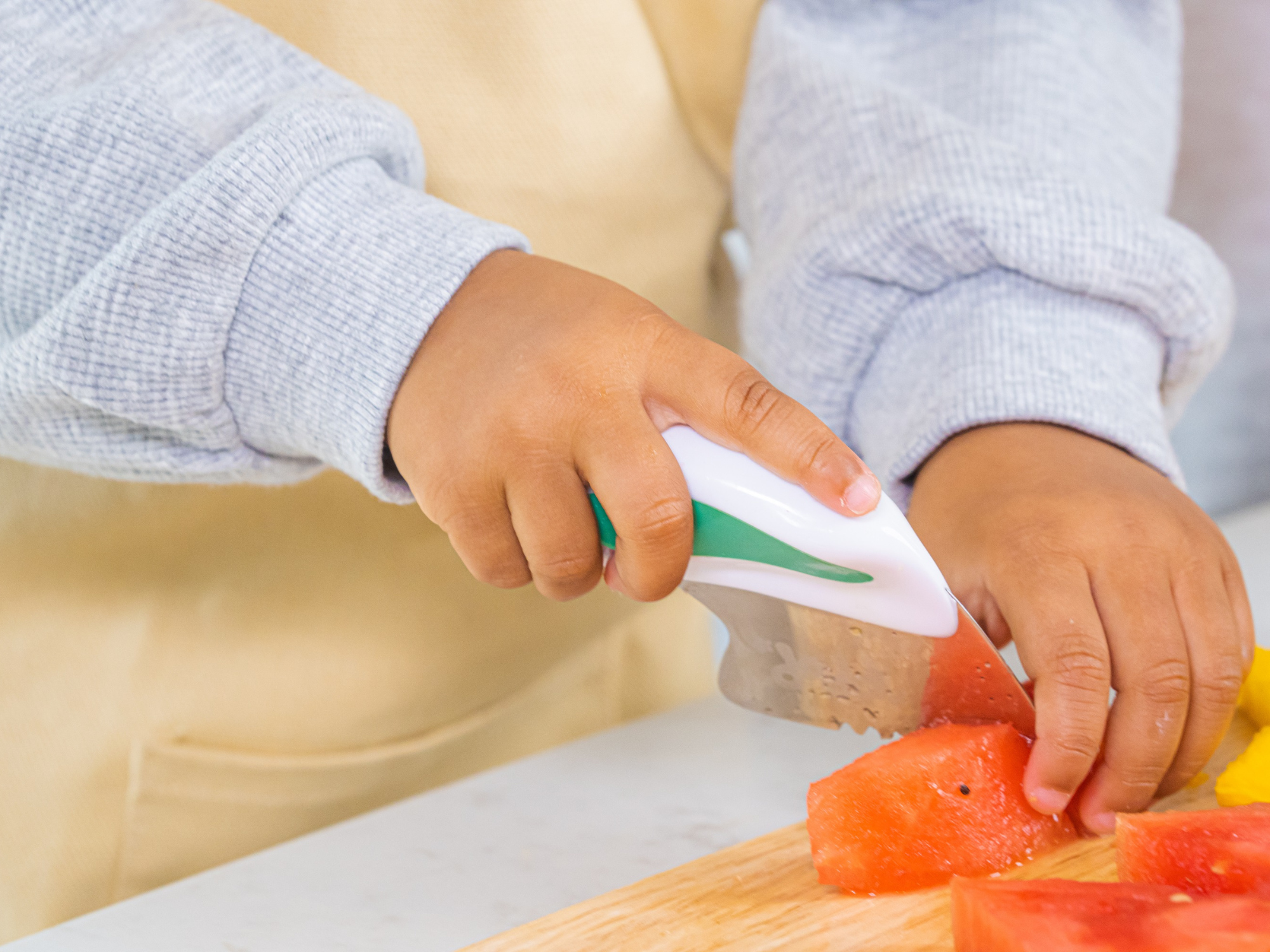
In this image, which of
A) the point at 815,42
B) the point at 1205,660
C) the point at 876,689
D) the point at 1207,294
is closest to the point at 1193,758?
the point at 1205,660

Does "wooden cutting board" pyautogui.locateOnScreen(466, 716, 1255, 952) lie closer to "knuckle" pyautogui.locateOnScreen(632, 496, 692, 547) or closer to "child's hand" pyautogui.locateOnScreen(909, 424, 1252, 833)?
"child's hand" pyautogui.locateOnScreen(909, 424, 1252, 833)

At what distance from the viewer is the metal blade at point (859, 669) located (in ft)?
1.58

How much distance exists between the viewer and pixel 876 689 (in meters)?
0.51

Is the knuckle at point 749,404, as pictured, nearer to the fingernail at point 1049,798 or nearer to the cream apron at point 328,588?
the fingernail at point 1049,798

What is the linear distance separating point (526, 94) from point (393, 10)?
0.33ft

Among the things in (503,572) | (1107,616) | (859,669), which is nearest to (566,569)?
(503,572)

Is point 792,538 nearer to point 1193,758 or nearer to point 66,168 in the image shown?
point 1193,758

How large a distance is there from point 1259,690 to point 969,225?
30 cm

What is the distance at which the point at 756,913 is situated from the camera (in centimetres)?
47

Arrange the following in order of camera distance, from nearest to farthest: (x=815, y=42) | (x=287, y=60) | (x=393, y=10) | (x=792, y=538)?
1. (x=792, y=538)
2. (x=287, y=60)
3. (x=393, y=10)
4. (x=815, y=42)

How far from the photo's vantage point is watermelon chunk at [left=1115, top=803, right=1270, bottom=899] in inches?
16.4

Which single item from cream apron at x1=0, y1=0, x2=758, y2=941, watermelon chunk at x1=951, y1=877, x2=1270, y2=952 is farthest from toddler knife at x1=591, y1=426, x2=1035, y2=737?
cream apron at x1=0, y1=0, x2=758, y2=941

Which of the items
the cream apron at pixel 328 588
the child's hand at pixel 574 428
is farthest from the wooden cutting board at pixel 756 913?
the cream apron at pixel 328 588

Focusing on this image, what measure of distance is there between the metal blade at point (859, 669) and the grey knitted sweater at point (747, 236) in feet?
0.50
